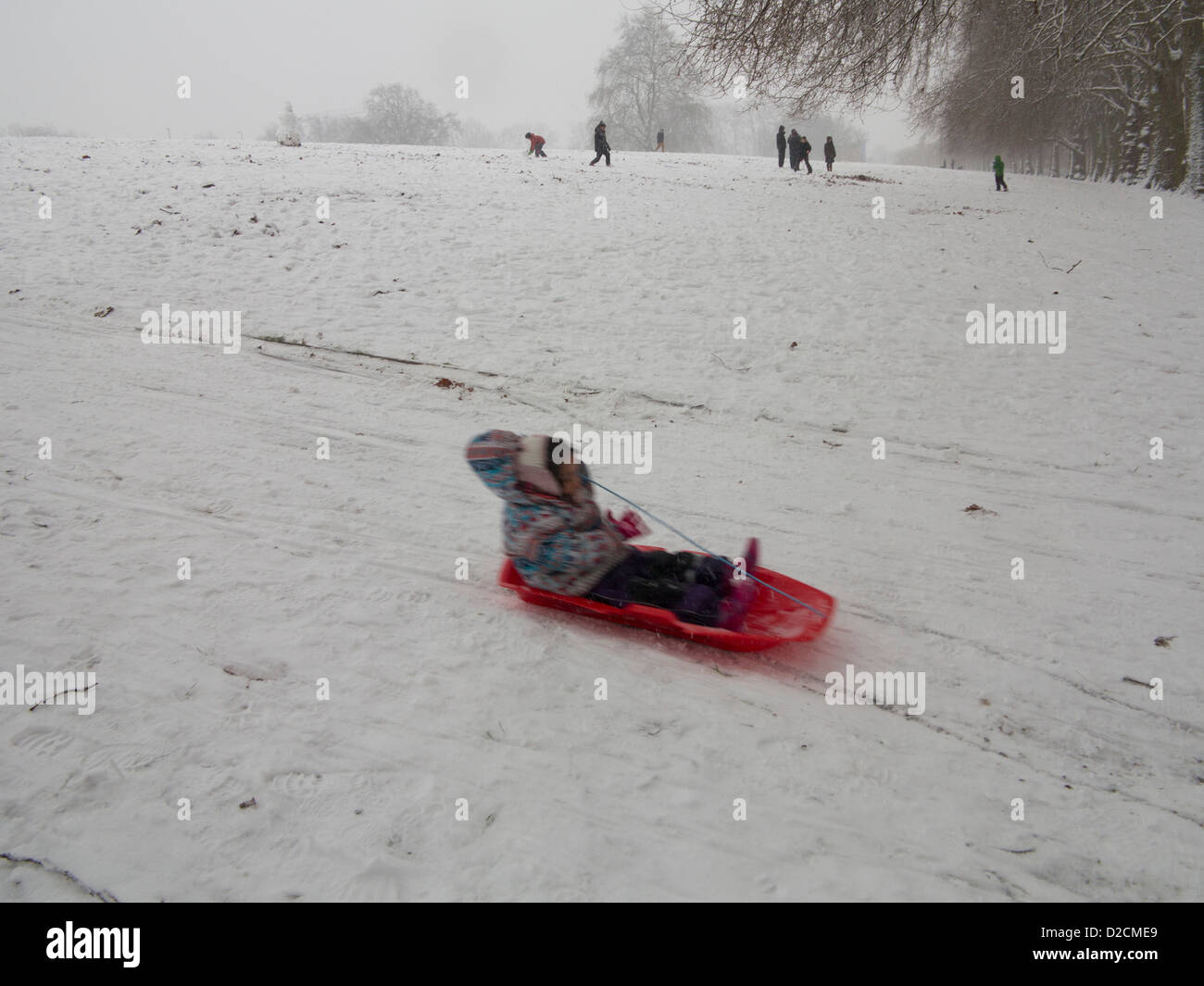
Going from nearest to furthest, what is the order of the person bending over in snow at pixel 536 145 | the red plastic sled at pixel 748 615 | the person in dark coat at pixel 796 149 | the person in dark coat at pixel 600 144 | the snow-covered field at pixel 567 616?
the snow-covered field at pixel 567 616 < the red plastic sled at pixel 748 615 < the person in dark coat at pixel 600 144 < the person in dark coat at pixel 796 149 < the person bending over in snow at pixel 536 145

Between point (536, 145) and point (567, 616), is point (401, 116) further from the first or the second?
point (567, 616)

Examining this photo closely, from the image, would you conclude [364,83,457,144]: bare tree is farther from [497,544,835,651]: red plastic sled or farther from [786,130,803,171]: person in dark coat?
[497,544,835,651]: red plastic sled

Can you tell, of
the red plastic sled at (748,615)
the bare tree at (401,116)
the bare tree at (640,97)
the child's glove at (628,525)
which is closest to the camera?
the red plastic sled at (748,615)

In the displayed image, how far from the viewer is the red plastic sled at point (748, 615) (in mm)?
3570

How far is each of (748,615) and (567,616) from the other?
3.37 feet

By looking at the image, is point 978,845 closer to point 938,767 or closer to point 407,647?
point 938,767

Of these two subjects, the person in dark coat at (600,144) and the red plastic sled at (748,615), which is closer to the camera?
the red plastic sled at (748,615)

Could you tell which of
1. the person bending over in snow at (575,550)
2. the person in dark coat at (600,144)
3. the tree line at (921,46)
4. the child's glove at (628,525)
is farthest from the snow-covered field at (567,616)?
the person in dark coat at (600,144)

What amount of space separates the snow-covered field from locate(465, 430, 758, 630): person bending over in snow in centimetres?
26

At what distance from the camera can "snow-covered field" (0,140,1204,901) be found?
2.61 meters

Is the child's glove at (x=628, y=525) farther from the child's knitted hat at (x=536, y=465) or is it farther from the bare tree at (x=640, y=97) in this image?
the bare tree at (x=640, y=97)

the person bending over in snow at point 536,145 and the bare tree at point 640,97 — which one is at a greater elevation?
the bare tree at point 640,97

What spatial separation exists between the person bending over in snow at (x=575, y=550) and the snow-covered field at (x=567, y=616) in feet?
0.85
